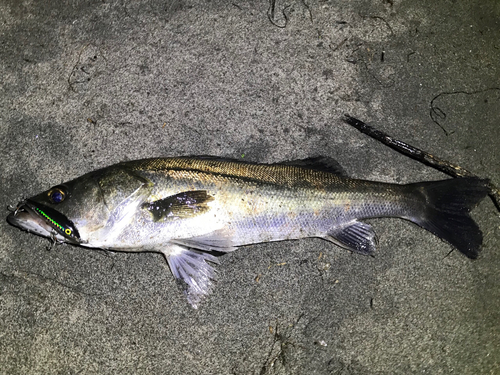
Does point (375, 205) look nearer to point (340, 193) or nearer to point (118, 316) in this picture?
point (340, 193)

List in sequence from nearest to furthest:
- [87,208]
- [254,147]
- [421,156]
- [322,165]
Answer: [87,208] < [322,165] < [421,156] < [254,147]

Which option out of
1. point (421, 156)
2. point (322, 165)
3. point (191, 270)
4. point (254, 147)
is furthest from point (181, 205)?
point (421, 156)

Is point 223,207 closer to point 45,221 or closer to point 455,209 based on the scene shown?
point 45,221

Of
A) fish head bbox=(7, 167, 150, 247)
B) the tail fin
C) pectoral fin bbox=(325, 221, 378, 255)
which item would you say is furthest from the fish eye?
the tail fin

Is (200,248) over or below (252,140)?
below

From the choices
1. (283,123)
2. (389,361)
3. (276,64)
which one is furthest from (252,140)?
(389,361)

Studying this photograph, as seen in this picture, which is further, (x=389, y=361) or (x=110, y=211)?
(x=389, y=361)

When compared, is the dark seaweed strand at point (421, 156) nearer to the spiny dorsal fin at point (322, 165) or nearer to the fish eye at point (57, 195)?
the spiny dorsal fin at point (322, 165)
